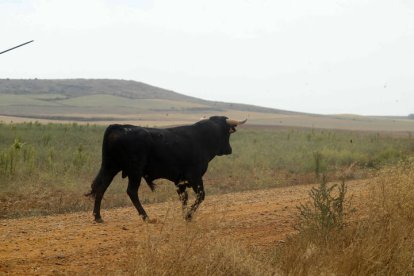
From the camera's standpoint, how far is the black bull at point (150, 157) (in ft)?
33.9

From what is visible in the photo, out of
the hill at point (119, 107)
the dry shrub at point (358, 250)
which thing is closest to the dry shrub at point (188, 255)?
the dry shrub at point (358, 250)

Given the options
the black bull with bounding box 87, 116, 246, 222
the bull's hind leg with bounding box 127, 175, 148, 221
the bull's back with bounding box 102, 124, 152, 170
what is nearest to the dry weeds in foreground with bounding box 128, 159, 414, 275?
the black bull with bounding box 87, 116, 246, 222

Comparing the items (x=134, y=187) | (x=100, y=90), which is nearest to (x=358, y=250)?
(x=134, y=187)

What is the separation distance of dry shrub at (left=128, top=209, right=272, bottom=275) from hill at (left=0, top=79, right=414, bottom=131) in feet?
178

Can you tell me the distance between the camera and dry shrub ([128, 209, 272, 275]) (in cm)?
567

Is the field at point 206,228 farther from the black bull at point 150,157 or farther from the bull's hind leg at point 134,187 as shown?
the black bull at point 150,157

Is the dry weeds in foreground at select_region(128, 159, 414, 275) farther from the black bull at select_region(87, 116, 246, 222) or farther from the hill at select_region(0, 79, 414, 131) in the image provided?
the hill at select_region(0, 79, 414, 131)

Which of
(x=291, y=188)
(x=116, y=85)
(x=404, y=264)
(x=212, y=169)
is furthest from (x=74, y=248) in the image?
(x=116, y=85)

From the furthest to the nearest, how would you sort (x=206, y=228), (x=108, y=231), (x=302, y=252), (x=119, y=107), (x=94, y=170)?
(x=119, y=107) < (x=94, y=170) < (x=108, y=231) < (x=302, y=252) < (x=206, y=228)

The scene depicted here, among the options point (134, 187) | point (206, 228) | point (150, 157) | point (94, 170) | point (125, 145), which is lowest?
point (94, 170)

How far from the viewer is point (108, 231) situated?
31.1ft

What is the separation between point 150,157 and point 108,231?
159cm

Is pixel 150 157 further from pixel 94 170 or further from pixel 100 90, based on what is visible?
pixel 100 90

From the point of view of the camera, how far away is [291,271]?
21.5ft
